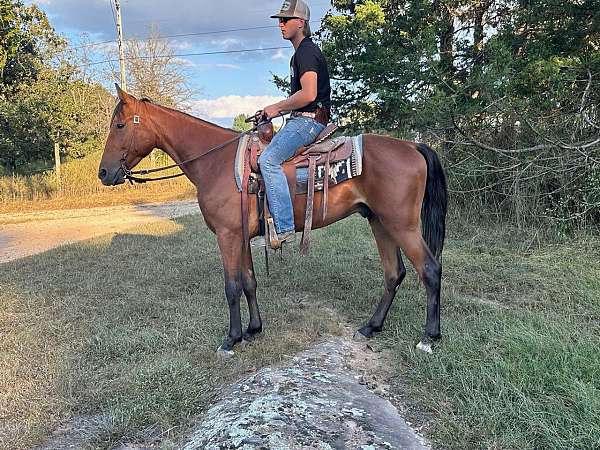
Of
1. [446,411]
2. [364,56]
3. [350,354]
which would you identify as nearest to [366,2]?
[364,56]

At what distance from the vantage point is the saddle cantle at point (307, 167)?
147 inches

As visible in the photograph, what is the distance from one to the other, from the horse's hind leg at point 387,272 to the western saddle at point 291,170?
688 millimetres

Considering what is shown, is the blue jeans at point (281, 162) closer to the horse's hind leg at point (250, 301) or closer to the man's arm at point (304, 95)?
the man's arm at point (304, 95)

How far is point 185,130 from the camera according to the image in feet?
13.2

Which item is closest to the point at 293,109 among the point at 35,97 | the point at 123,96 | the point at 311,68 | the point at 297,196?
the point at 311,68

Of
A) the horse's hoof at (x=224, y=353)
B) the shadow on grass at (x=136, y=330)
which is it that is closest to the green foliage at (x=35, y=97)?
the shadow on grass at (x=136, y=330)

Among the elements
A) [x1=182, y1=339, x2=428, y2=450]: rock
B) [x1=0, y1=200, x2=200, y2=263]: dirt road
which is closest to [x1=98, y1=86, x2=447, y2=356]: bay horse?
[x1=182, y1=339, x2=428, y2=450]: rock

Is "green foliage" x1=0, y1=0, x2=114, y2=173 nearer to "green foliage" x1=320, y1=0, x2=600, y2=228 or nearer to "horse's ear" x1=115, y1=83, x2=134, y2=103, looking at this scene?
"green foliage" x1=320, y1=0, x2=600, y2=228

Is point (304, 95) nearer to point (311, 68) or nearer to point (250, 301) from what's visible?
point (311, 68)

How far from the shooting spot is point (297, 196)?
3.83m

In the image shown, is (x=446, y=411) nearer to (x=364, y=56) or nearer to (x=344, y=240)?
(x=344, y=240)

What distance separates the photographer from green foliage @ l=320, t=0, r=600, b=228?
19.5 ft

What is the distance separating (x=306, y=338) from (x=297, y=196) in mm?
1208

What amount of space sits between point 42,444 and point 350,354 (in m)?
2.13
